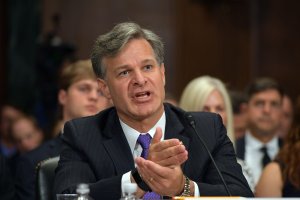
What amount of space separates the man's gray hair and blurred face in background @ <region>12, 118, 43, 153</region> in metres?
5.07

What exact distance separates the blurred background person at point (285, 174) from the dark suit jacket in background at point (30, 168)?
52.3 inches

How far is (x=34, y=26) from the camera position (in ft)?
37.3

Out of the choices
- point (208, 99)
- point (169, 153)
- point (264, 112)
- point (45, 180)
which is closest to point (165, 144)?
point (169, 153)

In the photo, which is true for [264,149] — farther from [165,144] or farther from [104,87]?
[165,144]

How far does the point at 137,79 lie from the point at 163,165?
22.9 inches

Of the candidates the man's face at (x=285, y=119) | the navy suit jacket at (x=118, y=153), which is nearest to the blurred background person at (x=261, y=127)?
the man's face at (x=285, y=119)

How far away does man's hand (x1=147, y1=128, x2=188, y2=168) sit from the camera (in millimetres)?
3459

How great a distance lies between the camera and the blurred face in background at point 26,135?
903 centimetres

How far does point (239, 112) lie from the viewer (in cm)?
765

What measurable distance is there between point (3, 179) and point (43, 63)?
5986mm

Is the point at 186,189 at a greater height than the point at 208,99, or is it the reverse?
the point at 208,99

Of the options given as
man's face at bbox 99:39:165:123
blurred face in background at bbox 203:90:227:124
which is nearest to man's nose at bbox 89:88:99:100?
blurred face in background at bbox 203:90:227:124

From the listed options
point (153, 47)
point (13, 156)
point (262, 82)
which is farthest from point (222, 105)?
point (13, 156)

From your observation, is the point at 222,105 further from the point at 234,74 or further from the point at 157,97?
the point at 234,74
